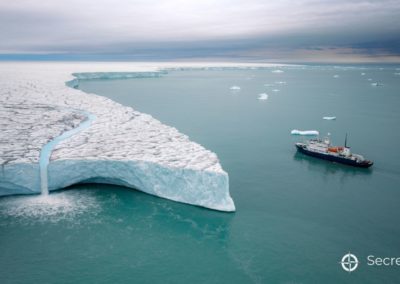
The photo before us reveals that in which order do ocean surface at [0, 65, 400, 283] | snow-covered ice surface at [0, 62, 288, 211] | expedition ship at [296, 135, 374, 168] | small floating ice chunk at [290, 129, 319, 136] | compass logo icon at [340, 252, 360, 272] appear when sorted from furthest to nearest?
1. small floating ice chunk at [290, 129, 319, 136]
2. expedition ship at [296, 135, 374, 168]
3. snow-covered ice surface at [0, 62, 288, 211]
4. compass logo icon at [340, 252, 360, 272]
5. ocean surface at [0, 65, 400, 283]

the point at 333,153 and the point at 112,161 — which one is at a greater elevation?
the point at 112,161

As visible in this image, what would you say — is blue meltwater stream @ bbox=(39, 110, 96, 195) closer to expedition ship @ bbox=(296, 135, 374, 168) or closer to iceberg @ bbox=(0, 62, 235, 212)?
iceberg @ bbox=(0, 62, 235, 212)

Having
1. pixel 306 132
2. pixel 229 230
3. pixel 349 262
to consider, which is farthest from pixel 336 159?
pixel 229 230

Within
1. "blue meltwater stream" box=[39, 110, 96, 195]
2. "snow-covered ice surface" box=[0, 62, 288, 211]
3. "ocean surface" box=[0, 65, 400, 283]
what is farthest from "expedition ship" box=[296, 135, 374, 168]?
"blue meltwater stream" box=[39, 110, 96, 195]

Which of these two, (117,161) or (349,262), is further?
(117,161)

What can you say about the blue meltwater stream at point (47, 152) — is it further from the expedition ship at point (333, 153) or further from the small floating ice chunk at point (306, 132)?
the small floating ice chunk at point (306, 132)

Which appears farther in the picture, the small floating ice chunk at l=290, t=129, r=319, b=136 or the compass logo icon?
the small floating ice chunk at l=290, t=129, r=319, b=136

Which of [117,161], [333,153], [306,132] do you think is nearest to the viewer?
[117,161]

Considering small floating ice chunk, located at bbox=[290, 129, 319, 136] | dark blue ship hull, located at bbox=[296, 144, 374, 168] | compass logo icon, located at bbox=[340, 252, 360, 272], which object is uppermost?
small floating ice chunk, located at bbox=[290, 129, 319, 136]

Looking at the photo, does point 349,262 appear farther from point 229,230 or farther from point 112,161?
point 112,161

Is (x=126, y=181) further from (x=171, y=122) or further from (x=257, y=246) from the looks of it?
(x=171, y=122)
